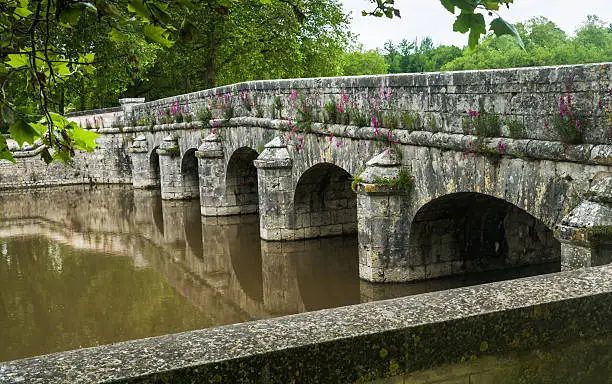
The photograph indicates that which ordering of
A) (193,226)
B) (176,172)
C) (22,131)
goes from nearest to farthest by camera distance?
(22,131)
(193,226)
(176,172)

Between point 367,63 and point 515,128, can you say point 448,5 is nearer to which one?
point 515,128

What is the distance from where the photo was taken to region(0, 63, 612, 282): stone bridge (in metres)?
6.80

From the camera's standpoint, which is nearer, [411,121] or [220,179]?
[411,121]

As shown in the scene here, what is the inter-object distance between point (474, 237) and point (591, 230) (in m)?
4.56

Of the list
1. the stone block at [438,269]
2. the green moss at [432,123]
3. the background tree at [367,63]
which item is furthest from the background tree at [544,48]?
the green moss at [432,123]

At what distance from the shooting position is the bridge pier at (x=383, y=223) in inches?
393

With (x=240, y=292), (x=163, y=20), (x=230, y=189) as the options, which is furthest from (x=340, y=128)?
(x=163, y=20)

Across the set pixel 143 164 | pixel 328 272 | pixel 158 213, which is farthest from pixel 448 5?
pixel 143 164

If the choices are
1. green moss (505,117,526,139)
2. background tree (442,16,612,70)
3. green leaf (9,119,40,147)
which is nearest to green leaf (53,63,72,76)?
green leaf (9,119,40,147)

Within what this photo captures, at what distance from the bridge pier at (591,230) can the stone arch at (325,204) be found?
7.44 metres

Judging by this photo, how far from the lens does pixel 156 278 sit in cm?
1295

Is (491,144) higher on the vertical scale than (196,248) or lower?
higher

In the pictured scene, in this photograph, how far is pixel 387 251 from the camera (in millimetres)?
10203

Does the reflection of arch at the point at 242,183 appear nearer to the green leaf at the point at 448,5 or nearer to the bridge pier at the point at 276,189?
the bridge pier at the point at 276,189
